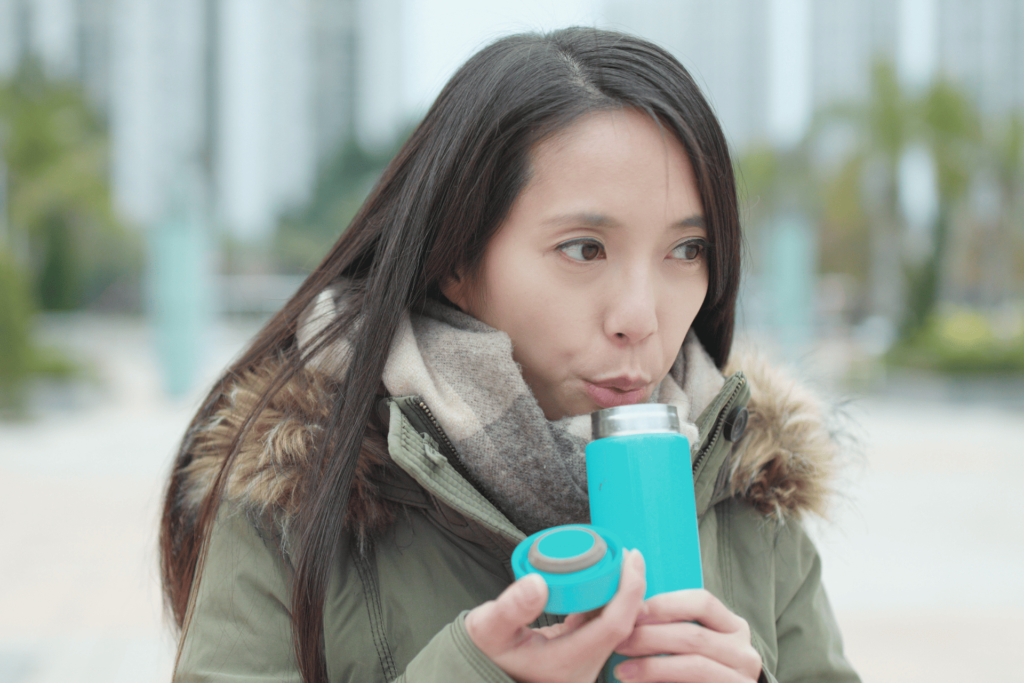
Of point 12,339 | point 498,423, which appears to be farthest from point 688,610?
point 12,339

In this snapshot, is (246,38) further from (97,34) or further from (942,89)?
(942,89)

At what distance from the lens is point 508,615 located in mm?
764

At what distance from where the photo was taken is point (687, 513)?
2.87 feet

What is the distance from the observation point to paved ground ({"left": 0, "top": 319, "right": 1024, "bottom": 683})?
11.0 feet

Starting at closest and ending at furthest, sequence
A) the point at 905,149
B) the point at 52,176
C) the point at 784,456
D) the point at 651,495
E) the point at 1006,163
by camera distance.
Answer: the point at 651,495 < the point at 784,456 < the point at 52,176 < the point at 905,149 < the point at 1006,163

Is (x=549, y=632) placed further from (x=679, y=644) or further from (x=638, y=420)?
(x=638, y=420)

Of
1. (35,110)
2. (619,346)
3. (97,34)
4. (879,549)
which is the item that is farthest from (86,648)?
(97,34)

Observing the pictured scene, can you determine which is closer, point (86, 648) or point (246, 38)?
point (86, 648)

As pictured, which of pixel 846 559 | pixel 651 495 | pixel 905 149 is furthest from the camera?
pixel 905 149

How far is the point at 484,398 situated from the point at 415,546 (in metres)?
0.22

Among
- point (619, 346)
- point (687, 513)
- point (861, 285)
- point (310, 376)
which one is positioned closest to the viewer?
point (687, 513)

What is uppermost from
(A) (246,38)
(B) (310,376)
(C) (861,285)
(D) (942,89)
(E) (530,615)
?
(A) (246,38)

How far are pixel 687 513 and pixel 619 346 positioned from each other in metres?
0.30

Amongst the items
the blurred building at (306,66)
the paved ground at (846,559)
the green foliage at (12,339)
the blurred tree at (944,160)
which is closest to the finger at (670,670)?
the paved ground at (846,559)
